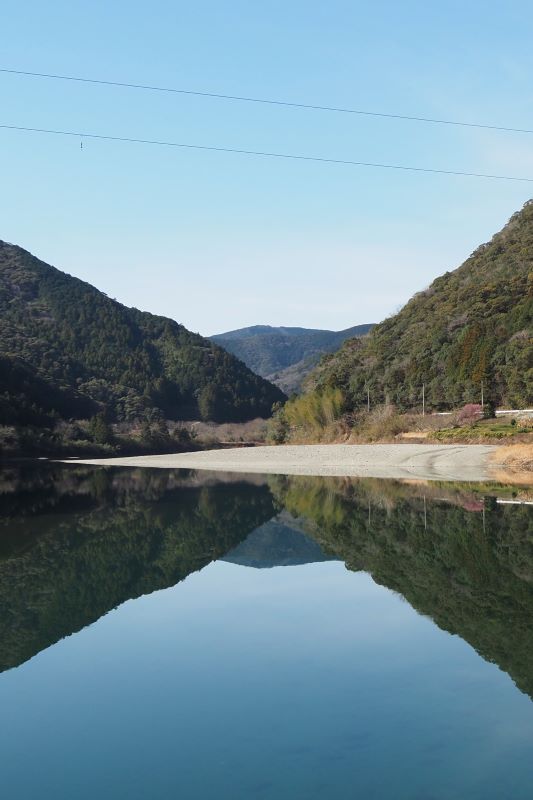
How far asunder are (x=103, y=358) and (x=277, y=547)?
8483 centimetres

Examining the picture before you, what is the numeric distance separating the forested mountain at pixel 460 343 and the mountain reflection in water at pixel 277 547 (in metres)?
23.8

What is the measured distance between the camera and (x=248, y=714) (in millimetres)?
6160

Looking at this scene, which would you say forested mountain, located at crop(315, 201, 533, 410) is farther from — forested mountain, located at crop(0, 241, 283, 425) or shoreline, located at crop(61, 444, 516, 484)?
forested mountain, located at crop(0, 241, 283, 425)

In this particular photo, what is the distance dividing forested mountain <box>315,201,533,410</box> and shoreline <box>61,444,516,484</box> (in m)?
10.3

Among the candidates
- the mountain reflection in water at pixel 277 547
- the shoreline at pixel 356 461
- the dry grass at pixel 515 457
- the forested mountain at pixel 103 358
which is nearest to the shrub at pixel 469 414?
the shoreline at pixel 356 461

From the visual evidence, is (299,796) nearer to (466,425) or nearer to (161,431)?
(466,425)

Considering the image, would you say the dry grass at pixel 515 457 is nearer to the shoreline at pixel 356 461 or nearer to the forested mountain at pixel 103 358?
the shoreline at pixel 356 461

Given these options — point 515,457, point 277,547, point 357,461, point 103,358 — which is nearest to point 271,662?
point 277,547

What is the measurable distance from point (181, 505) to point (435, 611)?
1419 cm

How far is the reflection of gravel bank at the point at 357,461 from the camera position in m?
31.8

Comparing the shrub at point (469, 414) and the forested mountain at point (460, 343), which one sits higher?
the forested mountain at point (460, 343)

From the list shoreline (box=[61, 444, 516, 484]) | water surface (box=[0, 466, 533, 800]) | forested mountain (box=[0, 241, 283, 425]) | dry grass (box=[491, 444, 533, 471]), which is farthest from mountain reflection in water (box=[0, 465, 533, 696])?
forested mountain (box=[0, 241, 283, 425])

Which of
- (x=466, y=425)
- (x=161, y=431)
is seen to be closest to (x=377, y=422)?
(x=466, y=425)

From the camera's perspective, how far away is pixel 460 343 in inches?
2089
